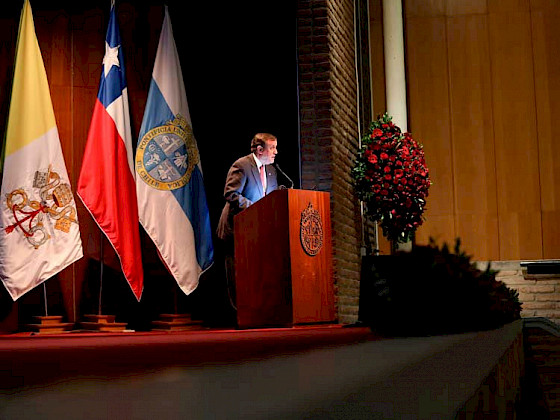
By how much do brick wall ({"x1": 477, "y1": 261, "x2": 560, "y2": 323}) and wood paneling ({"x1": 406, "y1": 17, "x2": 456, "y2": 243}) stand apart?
2.47 ft

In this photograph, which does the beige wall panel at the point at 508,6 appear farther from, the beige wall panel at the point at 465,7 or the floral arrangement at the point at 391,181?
the floral arrangement at the point at 391,181

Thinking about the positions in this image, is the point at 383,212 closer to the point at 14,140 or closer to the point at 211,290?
the point at 211,290

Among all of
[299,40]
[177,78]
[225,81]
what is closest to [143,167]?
[177,78]

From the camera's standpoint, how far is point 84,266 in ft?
20.2

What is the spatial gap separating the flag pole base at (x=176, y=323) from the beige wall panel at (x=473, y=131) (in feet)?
11.6

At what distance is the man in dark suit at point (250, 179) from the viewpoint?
209 inches

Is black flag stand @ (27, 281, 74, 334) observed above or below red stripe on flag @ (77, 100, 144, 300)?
below

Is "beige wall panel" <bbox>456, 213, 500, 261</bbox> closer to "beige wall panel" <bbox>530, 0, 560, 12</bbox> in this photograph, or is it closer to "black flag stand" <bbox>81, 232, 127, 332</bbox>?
"beige wall panel" <bbox>530, 0, 560, 12</bbox>

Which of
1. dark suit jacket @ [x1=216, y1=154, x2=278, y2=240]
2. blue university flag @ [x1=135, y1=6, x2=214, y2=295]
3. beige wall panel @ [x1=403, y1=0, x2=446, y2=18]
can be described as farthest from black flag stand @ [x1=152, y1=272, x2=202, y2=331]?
beige wall panel @ [x1=403, y1=0, x2=446, y2=18]

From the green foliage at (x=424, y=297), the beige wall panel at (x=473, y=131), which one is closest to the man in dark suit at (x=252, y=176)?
the green foliage at (x=424, y=297)

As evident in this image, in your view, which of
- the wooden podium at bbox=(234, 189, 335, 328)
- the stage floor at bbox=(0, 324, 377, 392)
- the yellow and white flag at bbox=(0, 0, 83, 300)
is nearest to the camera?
the stage floor at bbox=(0, 324, 377, 392)

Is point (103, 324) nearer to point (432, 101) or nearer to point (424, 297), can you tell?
point (424, 297)

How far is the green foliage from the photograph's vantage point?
2199mm

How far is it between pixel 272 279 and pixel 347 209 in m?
2.00
